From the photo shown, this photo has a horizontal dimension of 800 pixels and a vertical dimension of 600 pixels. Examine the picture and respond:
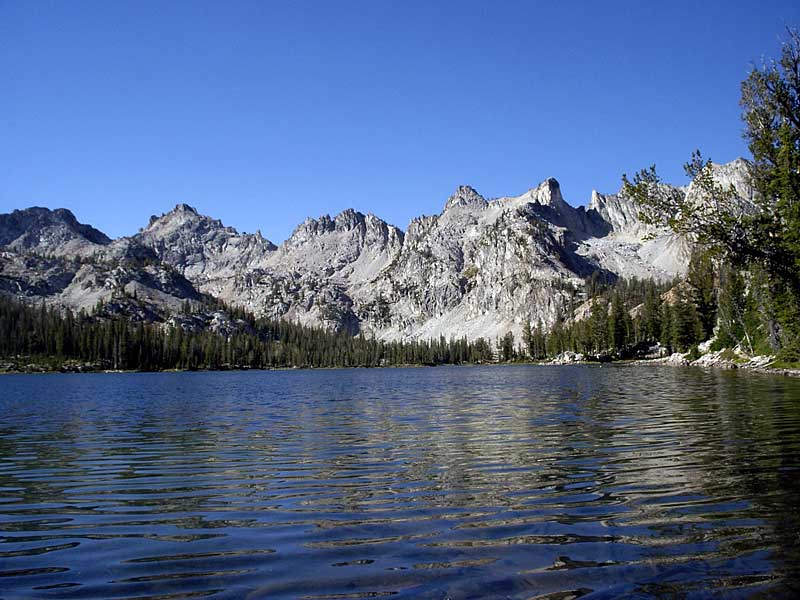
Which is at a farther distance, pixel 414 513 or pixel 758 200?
pixel 758 200

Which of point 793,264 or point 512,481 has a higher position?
point 793,264

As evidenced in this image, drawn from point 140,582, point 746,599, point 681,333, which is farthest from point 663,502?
point 681,333

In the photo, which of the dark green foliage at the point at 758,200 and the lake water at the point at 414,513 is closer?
the lake water at the point at 414,513

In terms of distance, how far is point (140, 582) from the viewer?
9742mm

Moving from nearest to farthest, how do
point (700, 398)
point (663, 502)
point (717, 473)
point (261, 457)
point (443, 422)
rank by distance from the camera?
point (663, 502) < point (717, 473) < point (261, 457) < point (443, 422) < point (700, 398)

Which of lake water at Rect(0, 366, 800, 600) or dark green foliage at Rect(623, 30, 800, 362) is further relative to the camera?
dark green foliage at Rect(623, 30, 800, 362)

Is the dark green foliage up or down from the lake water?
up

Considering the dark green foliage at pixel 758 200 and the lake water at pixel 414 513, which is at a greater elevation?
the dark green foliage at pixel 758 200

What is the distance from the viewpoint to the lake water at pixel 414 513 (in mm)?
9344

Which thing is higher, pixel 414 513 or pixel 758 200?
pixel 758 200

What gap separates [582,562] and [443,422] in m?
25.7

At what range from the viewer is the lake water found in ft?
30.7

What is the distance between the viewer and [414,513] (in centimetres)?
1373

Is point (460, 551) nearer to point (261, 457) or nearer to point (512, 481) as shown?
point (512, 481)
